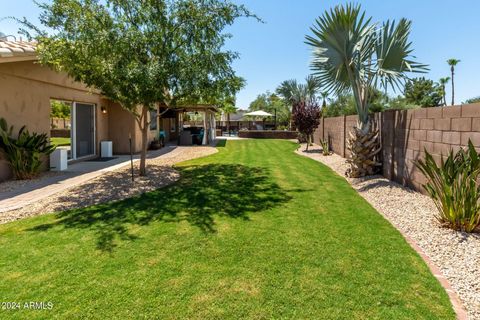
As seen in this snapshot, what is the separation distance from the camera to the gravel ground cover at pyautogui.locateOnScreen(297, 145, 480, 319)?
133 inches

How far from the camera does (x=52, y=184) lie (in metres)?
8.40

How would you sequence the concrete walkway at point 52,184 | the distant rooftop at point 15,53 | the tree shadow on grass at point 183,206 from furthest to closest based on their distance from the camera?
the distant rooftop at point 15,53 → the concrete walkway at point 52,184 → the tree shadow on grass at point 183,206

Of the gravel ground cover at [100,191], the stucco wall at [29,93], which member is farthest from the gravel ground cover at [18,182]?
the gravel ground cover at [100,191]

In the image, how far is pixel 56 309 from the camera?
2.88 m

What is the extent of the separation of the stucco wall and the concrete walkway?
1.36m

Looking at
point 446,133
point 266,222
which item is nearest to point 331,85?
point 446,133

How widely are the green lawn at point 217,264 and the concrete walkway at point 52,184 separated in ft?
4.96

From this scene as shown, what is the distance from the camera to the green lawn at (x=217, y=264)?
2.94 metres

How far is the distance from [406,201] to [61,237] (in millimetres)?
6566

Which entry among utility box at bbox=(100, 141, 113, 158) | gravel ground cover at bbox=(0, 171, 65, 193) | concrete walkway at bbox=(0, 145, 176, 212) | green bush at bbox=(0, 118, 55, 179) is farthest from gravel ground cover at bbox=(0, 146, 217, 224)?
utility box at bbox=(100, 141, 113, 158)

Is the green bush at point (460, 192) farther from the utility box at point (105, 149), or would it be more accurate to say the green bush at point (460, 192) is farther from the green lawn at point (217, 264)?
the utility box at point (105, 149)

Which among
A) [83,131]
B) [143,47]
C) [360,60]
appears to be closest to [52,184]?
[143,47]

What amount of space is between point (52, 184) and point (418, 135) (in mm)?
9469

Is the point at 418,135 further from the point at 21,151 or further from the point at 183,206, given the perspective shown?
the point at 21,151
